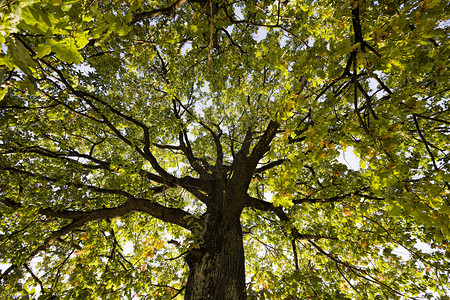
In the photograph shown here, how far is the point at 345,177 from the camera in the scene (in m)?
4.53

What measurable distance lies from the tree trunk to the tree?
0.03 m

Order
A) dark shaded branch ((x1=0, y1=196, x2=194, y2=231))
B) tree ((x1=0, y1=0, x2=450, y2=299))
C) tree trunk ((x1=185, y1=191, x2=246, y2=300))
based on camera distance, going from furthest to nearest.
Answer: dark shaded branch ((x1=0, y1=196, x2=194, y2=231)) < tree trunk ((x1=185, y1=191, x2=246, y2=300)) < tree ((x1=0, y1=0, x2=450, y2=299))

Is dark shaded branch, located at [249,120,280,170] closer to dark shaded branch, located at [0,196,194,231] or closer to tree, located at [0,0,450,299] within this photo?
tree, located at [0,0,450,299]

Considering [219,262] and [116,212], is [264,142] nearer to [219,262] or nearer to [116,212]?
[219,262]

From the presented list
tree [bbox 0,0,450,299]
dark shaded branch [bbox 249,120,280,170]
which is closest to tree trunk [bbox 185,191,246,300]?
tree [bbox 0,0,450,299]

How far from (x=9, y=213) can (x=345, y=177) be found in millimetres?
7458

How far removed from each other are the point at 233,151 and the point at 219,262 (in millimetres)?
2643

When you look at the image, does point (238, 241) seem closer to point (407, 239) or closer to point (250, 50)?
point (407, 239)

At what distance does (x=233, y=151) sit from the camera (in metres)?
4.90

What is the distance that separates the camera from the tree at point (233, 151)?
5.05ft

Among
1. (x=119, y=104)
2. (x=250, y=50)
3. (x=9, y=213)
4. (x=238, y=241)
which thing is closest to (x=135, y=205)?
(x=238, y=241)

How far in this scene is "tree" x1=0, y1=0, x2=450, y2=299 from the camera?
1538 mm

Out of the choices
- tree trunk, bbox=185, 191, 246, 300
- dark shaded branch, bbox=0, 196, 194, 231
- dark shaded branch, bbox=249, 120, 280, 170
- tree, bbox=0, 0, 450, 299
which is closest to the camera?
tree, bbox=0, 0, 450, 299

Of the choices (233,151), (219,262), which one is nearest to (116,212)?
(219,262)
